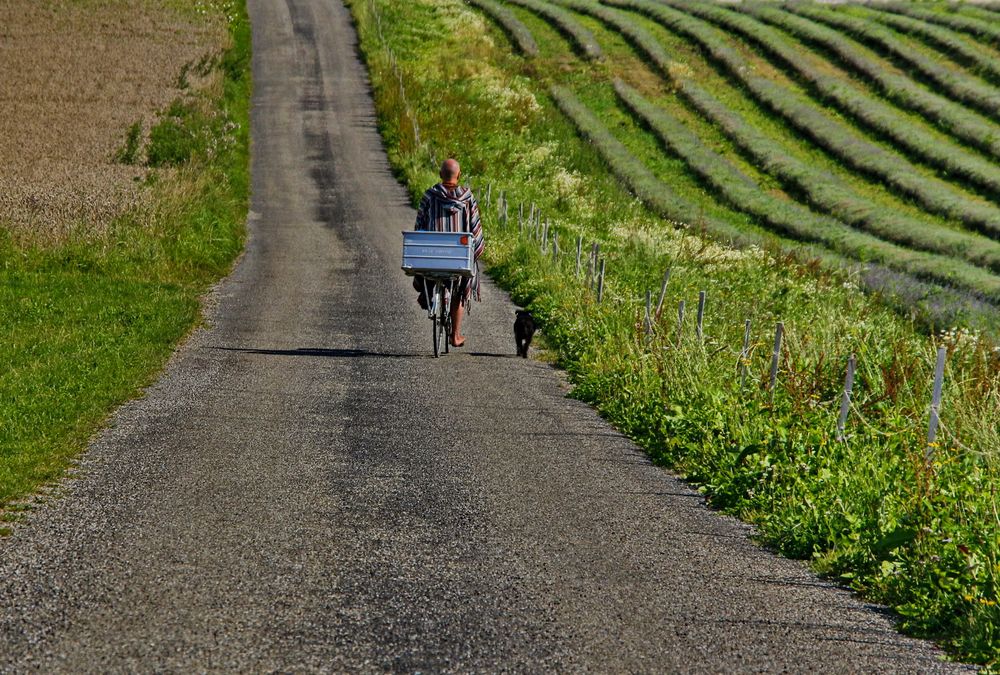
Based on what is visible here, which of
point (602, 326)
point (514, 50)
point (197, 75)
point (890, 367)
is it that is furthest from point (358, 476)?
point (514, 50)

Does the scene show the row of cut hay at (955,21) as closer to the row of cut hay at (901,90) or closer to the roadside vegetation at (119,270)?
the row of cut hay at (901,90)

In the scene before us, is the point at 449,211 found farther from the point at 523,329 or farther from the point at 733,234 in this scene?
the point at 733,234

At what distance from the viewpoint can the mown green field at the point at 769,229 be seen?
7.94 meters

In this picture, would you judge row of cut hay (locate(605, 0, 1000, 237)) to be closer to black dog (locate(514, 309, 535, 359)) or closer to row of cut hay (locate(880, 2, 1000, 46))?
row of cut hay (locate(880, 2, 1000, 46))

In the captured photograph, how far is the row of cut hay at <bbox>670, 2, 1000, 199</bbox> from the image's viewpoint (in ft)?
125

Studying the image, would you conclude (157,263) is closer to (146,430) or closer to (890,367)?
(146,430)

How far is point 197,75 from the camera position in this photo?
43.8 metres

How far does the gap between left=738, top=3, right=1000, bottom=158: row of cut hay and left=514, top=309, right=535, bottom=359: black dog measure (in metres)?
30.6

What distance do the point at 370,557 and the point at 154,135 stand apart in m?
30.5

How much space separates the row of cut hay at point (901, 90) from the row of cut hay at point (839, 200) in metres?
6.57

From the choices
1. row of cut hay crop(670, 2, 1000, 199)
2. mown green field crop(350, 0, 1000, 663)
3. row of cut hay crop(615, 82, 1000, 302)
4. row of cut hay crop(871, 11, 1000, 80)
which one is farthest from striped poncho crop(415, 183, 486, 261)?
row of cut hay crop(871, 11, 1000, 80)

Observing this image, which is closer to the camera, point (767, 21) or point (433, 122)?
point (433, 122)

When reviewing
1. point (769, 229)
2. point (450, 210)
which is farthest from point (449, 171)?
point (769, 229)

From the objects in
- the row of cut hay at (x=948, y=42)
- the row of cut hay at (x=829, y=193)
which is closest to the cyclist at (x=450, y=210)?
the row of cut hay at (x=829, y=193)
